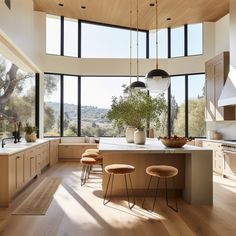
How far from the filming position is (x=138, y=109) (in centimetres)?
490

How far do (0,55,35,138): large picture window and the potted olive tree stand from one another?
104 inches

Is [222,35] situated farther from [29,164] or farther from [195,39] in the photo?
[29,164]

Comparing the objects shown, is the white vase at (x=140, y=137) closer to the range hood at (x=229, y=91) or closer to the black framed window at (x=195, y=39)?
the range hood at (x=229, y=91)

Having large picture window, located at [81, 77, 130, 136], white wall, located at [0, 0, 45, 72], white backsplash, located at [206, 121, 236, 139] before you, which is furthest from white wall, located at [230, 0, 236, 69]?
white wall, located at [0, 0, 45, 72]

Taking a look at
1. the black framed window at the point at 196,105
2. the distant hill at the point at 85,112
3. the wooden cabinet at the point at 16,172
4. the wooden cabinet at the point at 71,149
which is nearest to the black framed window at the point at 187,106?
the black framed window at the point at 196,105

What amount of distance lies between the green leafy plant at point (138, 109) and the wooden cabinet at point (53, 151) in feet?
11.5

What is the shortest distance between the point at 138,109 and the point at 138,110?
2 cm

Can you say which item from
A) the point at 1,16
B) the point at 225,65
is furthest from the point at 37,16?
the point at 225,65

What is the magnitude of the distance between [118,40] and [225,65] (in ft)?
13.5

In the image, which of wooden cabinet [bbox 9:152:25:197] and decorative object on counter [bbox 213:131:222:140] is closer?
wooden cabinet [bbox 9:152:25:197]

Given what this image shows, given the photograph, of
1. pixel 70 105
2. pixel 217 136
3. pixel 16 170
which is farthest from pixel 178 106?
pixel 16 170

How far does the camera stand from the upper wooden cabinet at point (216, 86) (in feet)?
22.7

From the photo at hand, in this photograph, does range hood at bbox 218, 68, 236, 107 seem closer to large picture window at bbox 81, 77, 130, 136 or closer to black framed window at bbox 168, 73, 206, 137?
black framed window at bbox 168, 73, 206, 137

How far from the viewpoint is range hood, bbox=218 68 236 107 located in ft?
19.6
